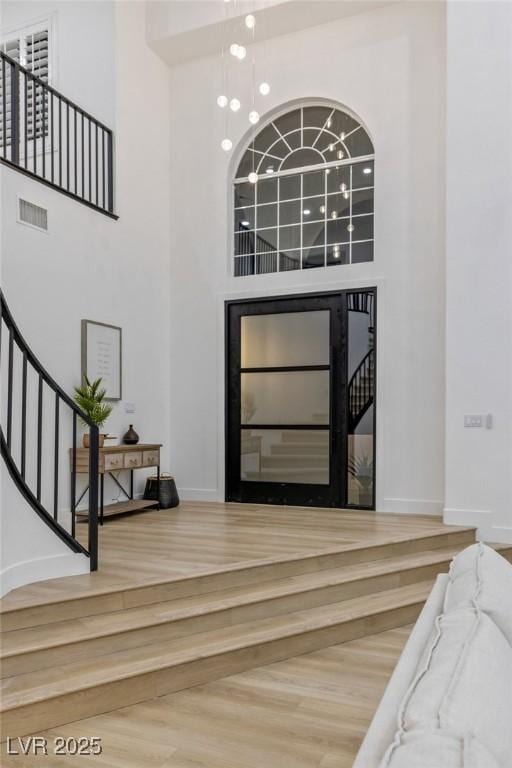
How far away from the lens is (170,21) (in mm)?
6582

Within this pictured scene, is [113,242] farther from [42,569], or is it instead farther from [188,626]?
[188,626]

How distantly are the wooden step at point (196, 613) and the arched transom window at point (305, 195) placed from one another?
3361mm

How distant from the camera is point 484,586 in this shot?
1.78m

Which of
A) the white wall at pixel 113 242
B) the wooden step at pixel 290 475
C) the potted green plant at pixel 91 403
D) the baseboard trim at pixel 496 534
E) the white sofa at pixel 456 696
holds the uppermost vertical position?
the white wall at pixel 113 242

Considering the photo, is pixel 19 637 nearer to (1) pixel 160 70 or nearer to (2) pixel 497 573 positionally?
(2) pixel 497 573

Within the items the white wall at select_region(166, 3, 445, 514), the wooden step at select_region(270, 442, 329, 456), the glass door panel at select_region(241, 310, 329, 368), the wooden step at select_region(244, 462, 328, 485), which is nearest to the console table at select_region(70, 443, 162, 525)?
the white wall at select_region(166, 3, 445, 514)

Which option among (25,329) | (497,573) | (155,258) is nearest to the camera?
(497,573)

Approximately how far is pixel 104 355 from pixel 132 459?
3.52ft

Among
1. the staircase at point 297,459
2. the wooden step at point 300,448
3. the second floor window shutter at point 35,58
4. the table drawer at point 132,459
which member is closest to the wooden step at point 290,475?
the staircase at point 297,459

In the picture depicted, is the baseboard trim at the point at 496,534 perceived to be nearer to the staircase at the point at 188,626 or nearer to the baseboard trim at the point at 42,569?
the staircase at the point at 188,626

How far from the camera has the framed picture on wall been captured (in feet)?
18.8

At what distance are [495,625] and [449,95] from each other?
16.9 feet

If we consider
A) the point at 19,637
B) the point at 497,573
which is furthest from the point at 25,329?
the point at 497,573

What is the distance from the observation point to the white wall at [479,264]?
5.11 m
